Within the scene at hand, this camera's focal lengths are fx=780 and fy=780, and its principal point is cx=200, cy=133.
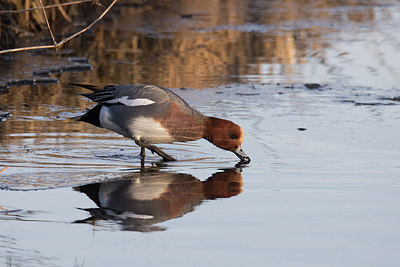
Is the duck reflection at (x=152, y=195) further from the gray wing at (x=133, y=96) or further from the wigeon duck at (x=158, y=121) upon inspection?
the gray wing at (x=133, y=96)

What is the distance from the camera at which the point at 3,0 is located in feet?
32.4

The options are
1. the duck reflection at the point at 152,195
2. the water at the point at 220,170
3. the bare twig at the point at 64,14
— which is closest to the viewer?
the water at the point at 220,170

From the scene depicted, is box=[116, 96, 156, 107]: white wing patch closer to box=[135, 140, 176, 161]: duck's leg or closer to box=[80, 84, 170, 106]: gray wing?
box=[80, 84, 170, 106]: gray wing

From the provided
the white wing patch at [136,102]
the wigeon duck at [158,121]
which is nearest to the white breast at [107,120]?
the wigeon duck at [158,121]

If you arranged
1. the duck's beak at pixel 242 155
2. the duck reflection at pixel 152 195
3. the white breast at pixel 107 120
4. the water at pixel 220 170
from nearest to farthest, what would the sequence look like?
1. the water at pixel 220 170
2. the duck reflection at pixel 152 195
3. the duck's beak at pixel 242 155
4. the white breast at pixel 107 120

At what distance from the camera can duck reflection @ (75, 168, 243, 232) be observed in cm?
385

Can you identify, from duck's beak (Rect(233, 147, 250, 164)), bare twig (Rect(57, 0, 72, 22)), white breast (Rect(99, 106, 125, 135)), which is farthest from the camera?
bare twig (Rect(57, 0, 72, 22))

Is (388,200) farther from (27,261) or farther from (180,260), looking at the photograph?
(27,261)

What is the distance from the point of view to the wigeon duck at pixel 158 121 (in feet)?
17.1

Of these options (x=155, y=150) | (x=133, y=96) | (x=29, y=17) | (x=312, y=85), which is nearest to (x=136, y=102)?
(x=133, y=96)

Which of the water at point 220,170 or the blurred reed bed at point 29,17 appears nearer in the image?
the water at point 220,170

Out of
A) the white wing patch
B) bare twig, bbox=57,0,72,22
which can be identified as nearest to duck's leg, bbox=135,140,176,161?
the white wing patch

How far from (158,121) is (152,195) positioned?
983 mm

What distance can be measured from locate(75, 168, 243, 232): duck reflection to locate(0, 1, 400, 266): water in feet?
0.04
